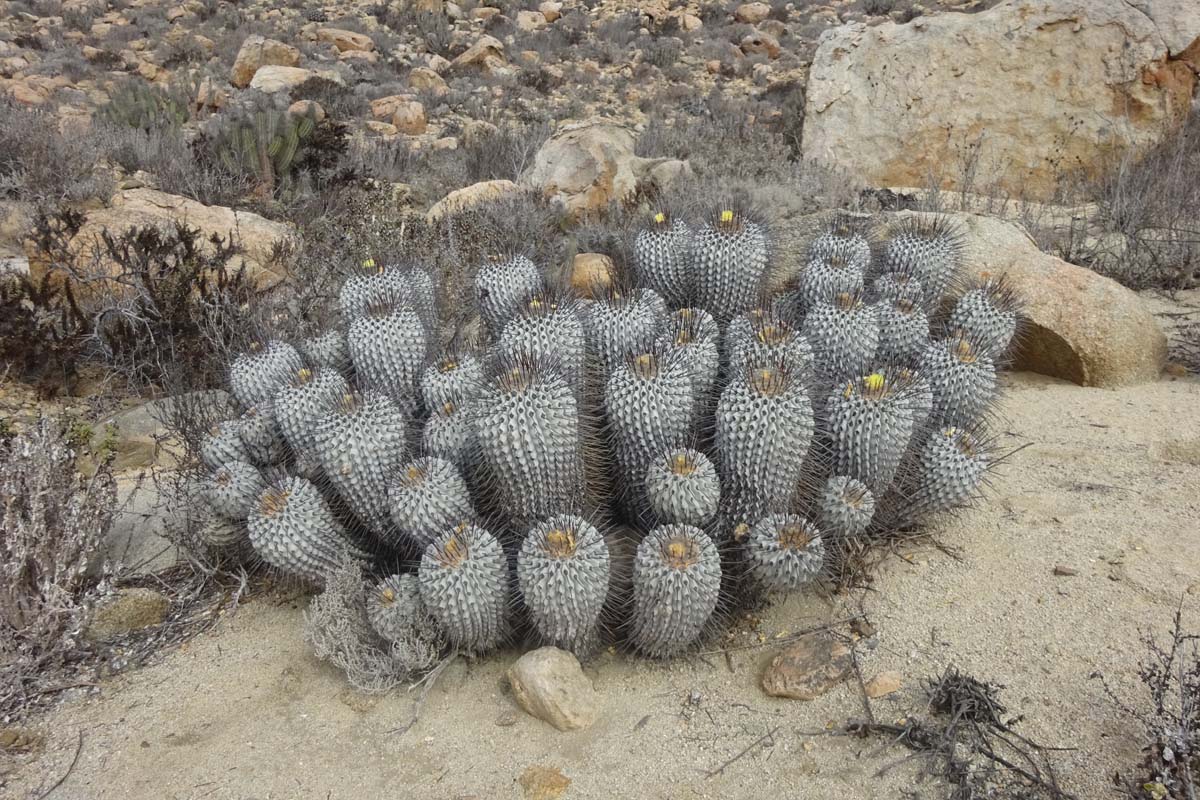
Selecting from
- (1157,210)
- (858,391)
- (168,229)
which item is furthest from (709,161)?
(858,391)

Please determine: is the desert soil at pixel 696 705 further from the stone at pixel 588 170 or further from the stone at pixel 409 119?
the stone at pixel 409 119

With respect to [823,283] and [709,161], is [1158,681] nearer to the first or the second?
[823,283]

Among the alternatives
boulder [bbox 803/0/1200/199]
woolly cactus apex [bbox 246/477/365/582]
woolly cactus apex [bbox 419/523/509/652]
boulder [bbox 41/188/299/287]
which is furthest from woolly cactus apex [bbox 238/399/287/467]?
boulder [bbox 803/0/1200/199]

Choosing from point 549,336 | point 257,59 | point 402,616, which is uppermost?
point 257,59

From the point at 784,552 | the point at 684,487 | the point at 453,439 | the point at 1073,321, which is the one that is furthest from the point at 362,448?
the point at 1073,321

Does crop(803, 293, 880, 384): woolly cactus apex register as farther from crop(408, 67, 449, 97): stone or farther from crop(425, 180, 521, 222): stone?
crop(408, 67, 449, 97): stone

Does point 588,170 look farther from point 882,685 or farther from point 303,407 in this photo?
point 882,685

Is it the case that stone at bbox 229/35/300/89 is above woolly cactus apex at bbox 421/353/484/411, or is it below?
above
